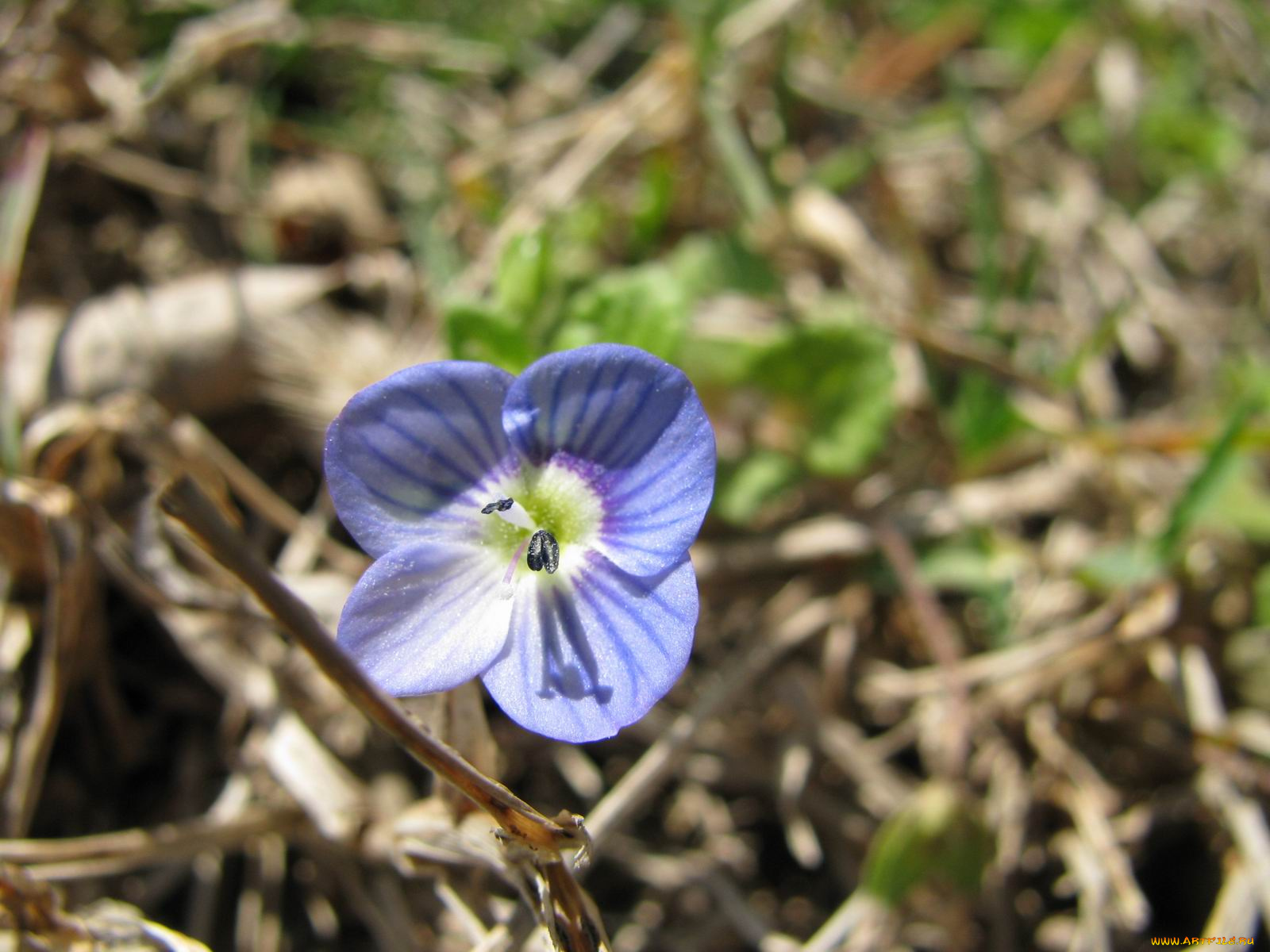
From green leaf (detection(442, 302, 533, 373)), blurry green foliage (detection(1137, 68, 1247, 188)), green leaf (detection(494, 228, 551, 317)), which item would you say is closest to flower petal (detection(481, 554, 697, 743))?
green leaf (detection(442, 302, 533, 373))

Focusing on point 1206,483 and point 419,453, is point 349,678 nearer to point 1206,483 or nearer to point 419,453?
point 419,453

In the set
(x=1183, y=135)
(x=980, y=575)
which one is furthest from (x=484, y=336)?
(x=1183, y=135)

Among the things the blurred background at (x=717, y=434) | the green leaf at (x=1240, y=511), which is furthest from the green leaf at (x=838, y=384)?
the green leaf at (x=1240, y=511)

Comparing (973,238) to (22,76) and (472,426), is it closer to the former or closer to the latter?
(472,426)

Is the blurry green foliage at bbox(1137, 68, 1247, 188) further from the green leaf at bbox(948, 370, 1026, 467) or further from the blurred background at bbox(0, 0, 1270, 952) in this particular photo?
the green leaf at bbox(948, 370, 1026, 467)

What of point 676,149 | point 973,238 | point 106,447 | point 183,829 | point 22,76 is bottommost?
point 183,829

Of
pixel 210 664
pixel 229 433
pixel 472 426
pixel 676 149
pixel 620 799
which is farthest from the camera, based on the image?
pixel 676 149

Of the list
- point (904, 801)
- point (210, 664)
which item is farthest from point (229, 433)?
point (904, 801)
